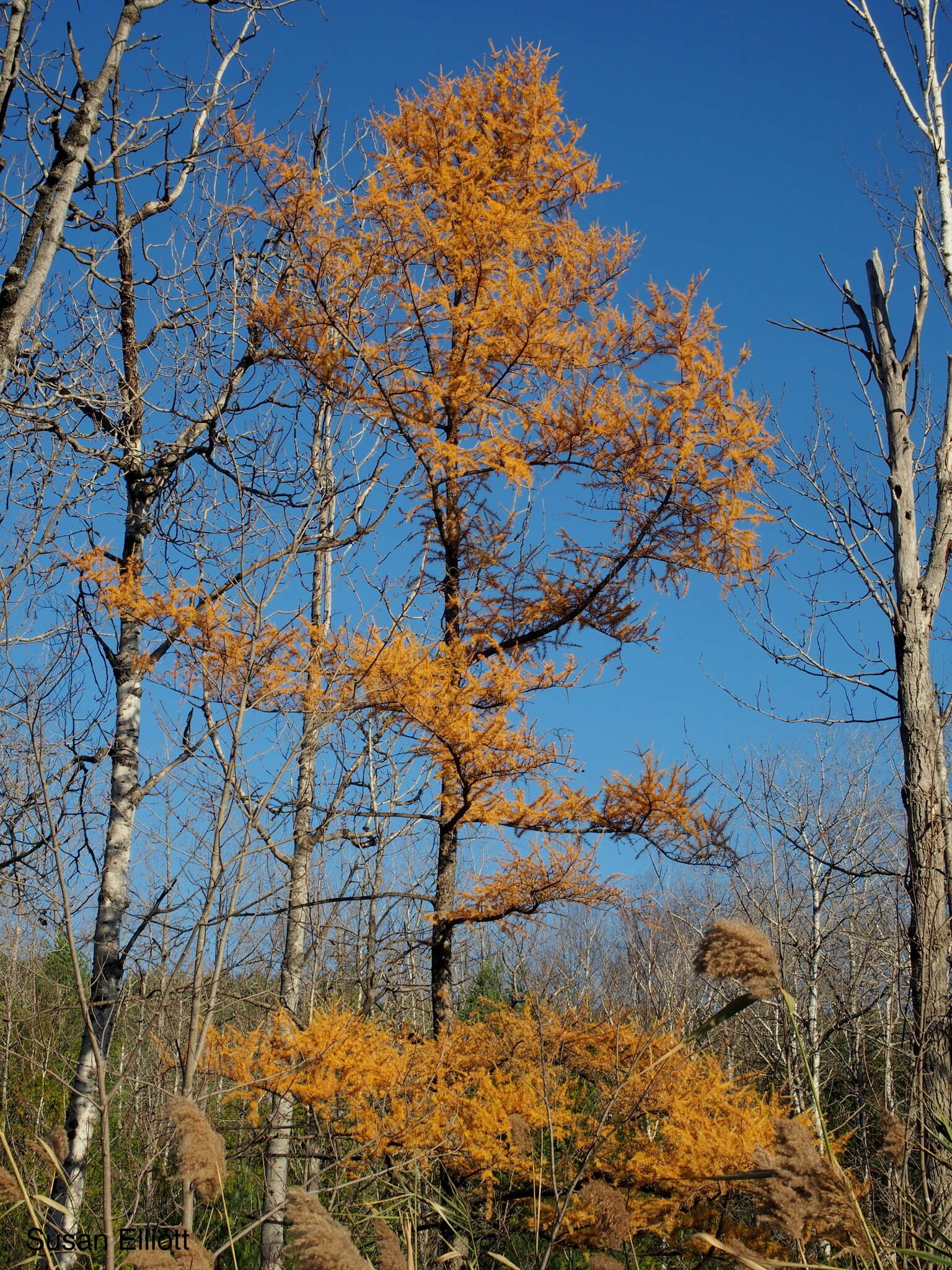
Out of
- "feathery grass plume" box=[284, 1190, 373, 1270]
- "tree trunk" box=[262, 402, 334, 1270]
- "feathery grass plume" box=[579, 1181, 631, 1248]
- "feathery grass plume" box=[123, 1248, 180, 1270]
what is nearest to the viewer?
"feathery grass plume" box=[284, 1190, 373, 1270]

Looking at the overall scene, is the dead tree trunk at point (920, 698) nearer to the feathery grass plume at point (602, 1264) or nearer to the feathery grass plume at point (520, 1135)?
the feathery grass plume at point (520, 1135)

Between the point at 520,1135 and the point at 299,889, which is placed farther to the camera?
the point at 299,889

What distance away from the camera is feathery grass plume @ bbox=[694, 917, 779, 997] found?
1647 millimetres

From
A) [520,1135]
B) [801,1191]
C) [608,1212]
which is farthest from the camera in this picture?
[520,1135]

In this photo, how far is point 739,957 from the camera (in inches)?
66.4

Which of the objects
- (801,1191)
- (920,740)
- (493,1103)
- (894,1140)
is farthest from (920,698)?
(801,1191)

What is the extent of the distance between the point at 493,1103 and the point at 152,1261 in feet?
15.3

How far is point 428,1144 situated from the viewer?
19.5 feet

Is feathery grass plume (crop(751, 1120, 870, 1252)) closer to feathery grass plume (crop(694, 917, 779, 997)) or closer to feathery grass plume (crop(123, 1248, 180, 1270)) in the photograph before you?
feathery grass plume (crop(694, 917, 779, 997))

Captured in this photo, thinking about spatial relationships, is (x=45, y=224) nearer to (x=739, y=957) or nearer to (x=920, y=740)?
(x=739, y=957)

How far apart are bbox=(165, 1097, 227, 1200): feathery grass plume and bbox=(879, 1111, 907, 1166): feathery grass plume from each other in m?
1.57

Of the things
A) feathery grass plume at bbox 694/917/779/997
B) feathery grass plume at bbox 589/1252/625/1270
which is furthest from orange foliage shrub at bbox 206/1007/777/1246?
feathery grass plume at bbox 694/917/779/997

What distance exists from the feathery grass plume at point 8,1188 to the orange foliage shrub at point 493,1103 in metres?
3.25

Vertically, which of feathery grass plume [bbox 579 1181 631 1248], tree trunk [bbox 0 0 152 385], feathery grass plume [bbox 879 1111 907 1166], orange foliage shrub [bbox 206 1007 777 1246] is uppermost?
tree trunk [bbox 0 0 152 385]
